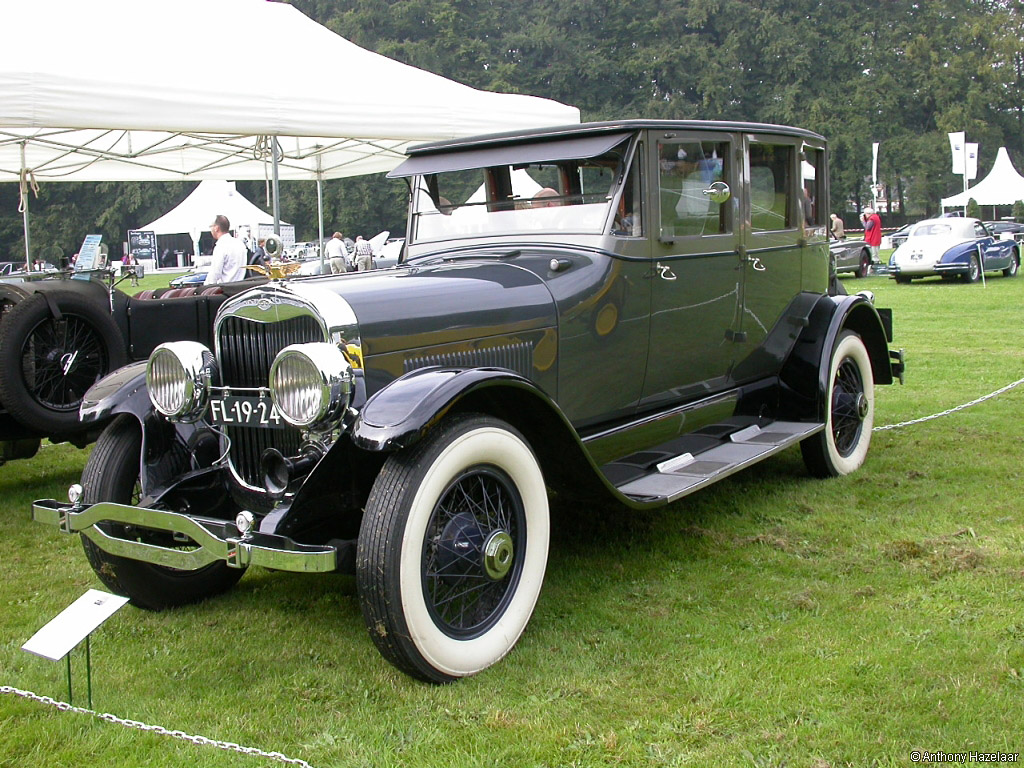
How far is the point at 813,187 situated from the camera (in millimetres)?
5738

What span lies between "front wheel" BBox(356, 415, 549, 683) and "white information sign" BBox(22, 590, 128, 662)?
0.80 metres

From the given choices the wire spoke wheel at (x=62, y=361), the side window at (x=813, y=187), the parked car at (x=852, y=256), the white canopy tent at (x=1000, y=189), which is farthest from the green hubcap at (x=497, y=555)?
the white canopy tent at (x=1000, y=189)

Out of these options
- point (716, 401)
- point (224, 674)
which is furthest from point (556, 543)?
point (224, 674)

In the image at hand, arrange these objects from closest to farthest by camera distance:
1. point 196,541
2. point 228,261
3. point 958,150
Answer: point 196,541, point 228,261, point 958,150

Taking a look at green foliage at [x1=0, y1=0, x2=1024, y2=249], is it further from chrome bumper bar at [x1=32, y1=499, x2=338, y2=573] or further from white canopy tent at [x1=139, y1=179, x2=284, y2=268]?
chrome bumper bar at [x1=32, y1=499, x2=338, y2=573]

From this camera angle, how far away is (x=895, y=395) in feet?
26.0

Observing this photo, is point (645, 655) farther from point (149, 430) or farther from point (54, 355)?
point (54, 355)

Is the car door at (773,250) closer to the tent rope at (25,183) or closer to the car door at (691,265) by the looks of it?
the car door at (691,265)

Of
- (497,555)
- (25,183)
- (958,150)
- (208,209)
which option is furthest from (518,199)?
(958,150)

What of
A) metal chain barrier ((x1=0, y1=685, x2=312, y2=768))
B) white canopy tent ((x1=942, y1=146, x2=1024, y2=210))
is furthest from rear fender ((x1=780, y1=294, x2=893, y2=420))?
white canopy tent ((x1=942, y1=146, x2=1024, y2=210))

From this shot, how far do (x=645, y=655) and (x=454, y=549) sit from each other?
30.4 inches

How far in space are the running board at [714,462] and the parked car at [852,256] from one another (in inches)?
613

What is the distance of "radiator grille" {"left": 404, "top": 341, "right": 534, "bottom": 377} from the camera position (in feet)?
11.5

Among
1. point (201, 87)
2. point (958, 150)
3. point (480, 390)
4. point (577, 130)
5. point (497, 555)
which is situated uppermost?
point (958, 150)
